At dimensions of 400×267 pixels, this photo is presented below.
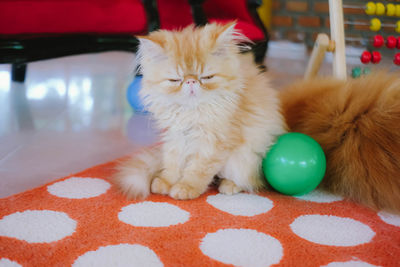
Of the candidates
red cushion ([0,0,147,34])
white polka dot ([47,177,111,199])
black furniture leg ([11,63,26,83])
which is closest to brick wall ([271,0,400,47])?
red cushion ([0,0,147,34])

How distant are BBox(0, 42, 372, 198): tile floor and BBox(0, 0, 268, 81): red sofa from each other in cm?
35

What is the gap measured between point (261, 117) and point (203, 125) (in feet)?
0.71

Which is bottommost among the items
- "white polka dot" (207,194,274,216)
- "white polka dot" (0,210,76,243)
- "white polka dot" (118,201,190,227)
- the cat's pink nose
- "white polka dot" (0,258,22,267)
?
"white polka dot" (0,258,22,267)

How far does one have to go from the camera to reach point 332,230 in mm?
1018

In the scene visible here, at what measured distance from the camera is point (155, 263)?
831 millimetres

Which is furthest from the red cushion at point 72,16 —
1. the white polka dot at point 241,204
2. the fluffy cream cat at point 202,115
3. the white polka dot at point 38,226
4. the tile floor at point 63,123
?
the white polka dot at point 241,204

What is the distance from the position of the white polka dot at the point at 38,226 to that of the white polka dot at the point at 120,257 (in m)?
0.13

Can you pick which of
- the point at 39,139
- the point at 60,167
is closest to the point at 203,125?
the point at 60,167

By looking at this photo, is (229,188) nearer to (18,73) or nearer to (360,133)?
(360,133)

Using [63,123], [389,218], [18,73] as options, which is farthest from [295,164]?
[18,73]

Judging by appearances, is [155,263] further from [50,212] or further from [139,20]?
[139,20]

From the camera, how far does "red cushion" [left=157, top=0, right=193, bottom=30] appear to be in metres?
2.31

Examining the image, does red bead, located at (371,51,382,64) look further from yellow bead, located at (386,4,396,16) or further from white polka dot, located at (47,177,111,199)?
white polka dot, located at (47,177,111,199)

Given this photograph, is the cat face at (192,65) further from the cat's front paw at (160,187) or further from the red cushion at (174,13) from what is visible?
the red cushion at (174,13)
